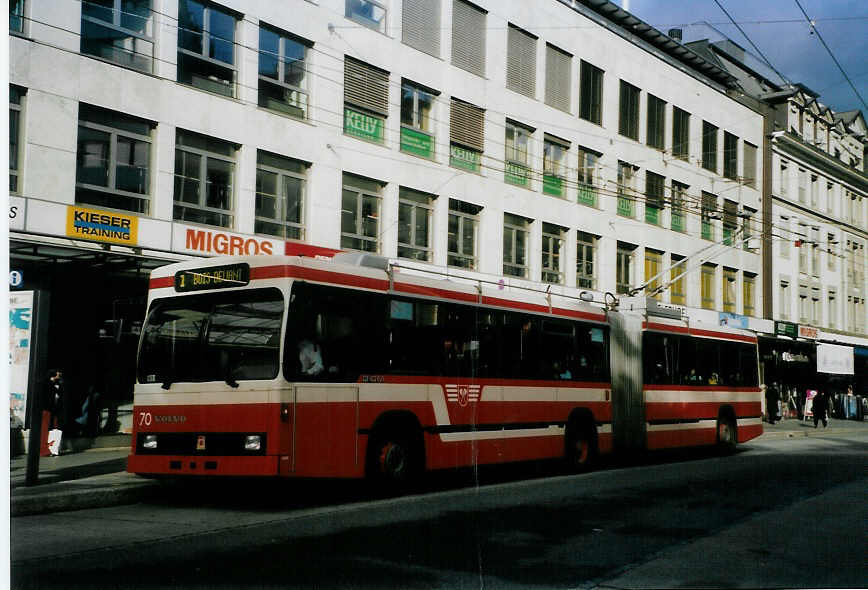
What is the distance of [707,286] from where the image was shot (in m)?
24.0

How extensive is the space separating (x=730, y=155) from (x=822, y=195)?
9211mm

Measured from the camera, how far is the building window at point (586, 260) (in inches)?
680

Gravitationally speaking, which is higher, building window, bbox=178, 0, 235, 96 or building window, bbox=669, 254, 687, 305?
building window, bbox=178, 0, 235, 96

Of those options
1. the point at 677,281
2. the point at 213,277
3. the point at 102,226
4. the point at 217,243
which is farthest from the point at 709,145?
the point at 213,277

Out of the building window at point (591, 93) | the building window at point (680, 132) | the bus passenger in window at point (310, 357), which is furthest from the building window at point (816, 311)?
the bus passenger in window at point (310, 357)

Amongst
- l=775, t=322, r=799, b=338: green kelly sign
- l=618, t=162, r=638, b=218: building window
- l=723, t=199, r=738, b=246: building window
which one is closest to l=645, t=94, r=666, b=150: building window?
l=618, t=162, r=638, b=218: building window

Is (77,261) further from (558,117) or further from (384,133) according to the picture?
(558,117)

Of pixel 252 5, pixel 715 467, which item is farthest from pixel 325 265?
pixel 715 467

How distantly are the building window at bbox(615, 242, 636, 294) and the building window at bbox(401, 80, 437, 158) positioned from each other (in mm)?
5344

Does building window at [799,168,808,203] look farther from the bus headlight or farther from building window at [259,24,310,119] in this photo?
the bus headlight

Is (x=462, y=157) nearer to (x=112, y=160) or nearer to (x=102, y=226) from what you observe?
(x=112, y=160)

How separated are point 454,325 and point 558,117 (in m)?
4.71

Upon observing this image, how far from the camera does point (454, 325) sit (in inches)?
520

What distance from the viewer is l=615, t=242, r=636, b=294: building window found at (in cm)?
1931
